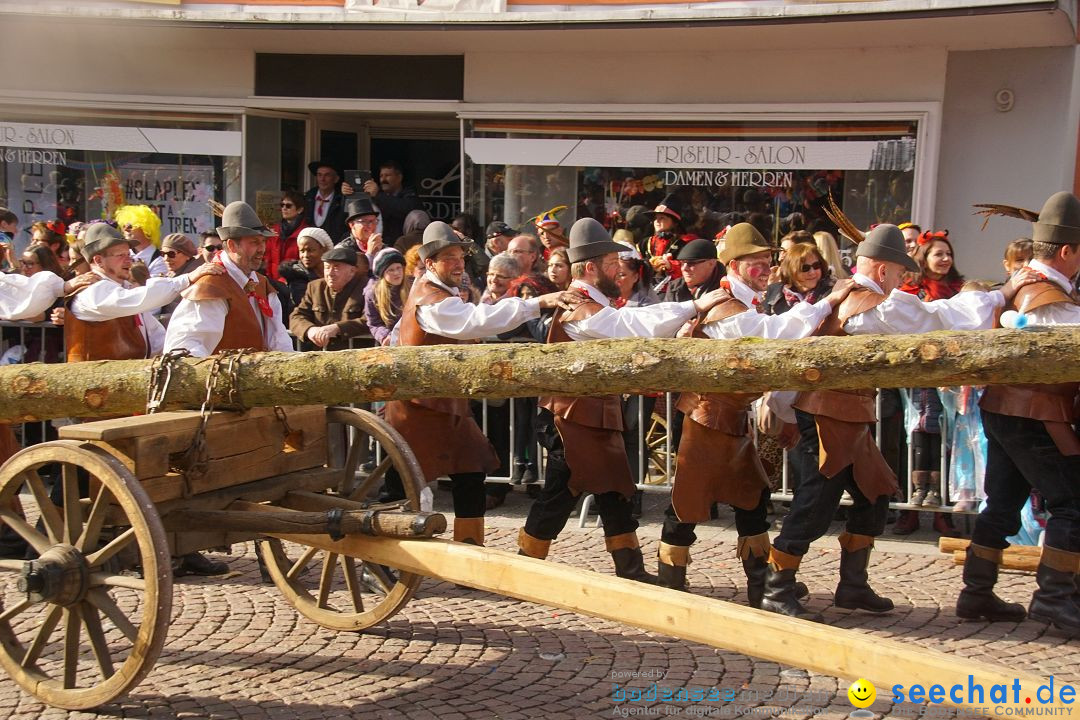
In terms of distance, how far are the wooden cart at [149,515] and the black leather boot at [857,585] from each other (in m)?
2.13

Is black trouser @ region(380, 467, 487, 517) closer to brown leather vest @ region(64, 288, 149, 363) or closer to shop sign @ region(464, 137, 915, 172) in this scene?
brown leather vest @ region(64, 288, 149, 363)

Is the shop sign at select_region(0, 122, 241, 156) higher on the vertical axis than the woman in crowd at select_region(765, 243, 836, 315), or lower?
higher

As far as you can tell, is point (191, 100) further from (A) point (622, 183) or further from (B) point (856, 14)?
(B) point (856, 14)

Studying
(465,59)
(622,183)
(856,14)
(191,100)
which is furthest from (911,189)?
(191,100)

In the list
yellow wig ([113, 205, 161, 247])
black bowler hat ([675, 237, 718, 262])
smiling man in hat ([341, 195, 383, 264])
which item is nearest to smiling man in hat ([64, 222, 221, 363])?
smiling man in hat ([341, 195, 383, 264])

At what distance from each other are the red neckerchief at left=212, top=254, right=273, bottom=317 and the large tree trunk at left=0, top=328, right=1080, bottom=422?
132 centimetres

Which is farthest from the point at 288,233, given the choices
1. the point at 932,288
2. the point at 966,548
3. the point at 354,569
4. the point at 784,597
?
the point at 966,548

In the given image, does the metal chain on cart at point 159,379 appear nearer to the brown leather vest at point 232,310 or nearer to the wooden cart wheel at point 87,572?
the wooden cart wheel at point 87,572

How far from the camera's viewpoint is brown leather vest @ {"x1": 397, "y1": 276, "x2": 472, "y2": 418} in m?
5.96

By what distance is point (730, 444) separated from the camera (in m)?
5.61

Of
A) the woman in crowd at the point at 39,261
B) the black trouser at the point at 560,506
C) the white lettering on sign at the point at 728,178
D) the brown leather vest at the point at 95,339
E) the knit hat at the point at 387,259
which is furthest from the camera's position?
the white lettering on sign at the point at 728,178

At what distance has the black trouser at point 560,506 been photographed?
19.3ft

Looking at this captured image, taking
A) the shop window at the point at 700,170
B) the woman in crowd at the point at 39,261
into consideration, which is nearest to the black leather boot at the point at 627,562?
the woman in crowd at the point at 39,261

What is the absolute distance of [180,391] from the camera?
484 centimetres
